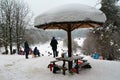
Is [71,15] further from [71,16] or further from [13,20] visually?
[13,20]

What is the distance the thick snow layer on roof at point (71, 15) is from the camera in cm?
930

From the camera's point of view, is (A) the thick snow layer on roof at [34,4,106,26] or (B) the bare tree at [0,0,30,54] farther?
(B) the bare tree at [0,0,30,54]

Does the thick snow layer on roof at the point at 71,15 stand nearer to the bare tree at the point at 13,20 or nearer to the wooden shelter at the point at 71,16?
the wooden shelter at the point at 71,16

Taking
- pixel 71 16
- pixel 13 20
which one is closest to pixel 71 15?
pixel 71 16

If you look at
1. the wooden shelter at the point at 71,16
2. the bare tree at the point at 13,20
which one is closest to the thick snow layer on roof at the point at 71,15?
the wooden shelter at the point at 71,16

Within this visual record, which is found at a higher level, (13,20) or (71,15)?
(13,20)

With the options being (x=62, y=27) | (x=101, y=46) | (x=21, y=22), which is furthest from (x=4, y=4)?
(x=62, y=27)

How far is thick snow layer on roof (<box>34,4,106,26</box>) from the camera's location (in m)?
9.30

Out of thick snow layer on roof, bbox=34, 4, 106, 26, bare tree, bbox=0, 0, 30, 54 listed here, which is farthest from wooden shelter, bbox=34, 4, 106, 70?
bare tree, bbox=0, 0, 30, 54

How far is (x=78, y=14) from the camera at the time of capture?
935cm

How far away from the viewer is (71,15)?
9320 mm

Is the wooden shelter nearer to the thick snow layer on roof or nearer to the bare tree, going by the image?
the thick snow layer on roof

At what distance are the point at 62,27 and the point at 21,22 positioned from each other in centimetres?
2886

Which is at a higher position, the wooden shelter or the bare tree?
the bare tree
